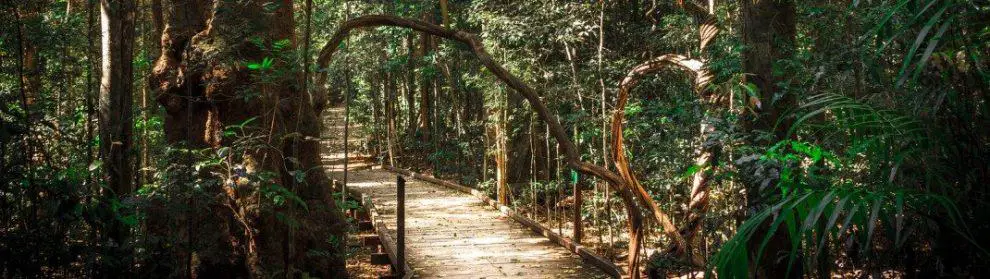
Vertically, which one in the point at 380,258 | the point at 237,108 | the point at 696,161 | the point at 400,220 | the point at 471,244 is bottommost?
the point at 380,258

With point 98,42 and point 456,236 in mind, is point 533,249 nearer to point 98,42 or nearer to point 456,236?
point 456,236

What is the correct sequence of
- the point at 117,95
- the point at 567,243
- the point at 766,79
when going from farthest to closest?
1. the point at 567,243
2. the point at 117,95
3. the point at 766,79

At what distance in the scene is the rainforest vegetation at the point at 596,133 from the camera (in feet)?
7.41

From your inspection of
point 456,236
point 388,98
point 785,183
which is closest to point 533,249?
point 456,236

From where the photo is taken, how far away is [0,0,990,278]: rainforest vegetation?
2.26m

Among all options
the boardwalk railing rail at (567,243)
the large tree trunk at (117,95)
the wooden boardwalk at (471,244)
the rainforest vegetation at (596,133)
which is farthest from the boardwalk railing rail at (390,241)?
the large tree trunk at (117,95)

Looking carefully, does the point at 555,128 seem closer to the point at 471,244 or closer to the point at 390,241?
the point at 471,244

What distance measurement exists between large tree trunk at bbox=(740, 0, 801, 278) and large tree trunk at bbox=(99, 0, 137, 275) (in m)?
4.23

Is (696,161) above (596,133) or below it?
below

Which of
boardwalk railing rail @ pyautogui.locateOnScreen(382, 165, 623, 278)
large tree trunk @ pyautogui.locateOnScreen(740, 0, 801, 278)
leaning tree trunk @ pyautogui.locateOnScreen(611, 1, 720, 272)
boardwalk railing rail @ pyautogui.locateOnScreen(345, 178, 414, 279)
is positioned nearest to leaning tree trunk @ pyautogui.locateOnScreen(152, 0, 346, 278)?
boardwalk railing rail @ pyautogui.locateOnScreen(345, 178, 414, 279)

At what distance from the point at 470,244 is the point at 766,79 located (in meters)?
5.48

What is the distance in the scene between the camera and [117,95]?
584 centimetres

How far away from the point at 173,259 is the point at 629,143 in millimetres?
6303

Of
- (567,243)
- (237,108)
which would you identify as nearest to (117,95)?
(237,108)
